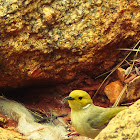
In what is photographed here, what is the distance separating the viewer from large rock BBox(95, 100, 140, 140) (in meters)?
2.92

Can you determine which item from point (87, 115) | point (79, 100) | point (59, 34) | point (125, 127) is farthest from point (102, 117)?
point (125, 127)

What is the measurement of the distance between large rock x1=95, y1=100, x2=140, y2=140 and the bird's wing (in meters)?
1.30

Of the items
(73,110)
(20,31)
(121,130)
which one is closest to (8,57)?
(20,31)

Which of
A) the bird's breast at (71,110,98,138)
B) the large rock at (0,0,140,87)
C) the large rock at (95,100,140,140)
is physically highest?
the large rock at (0,0,140,87)

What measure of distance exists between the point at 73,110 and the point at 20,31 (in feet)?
4.28

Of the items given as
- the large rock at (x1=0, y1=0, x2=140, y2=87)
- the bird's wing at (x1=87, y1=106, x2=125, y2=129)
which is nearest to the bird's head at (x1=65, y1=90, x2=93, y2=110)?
the bird's wing at (x1=87, y1=106, x2=125, y2=129)

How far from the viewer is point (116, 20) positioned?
503 cm

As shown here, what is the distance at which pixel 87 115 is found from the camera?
4633mm

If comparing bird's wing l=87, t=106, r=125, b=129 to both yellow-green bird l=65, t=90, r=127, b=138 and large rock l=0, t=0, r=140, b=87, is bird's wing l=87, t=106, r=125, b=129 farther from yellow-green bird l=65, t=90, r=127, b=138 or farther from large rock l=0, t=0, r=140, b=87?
large rock l=0, t=0, r=140, b=87

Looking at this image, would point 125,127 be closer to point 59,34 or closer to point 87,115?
point 87,115

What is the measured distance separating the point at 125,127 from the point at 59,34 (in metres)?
2.24

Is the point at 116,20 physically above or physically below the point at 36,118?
above

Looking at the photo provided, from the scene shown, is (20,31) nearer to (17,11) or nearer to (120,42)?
(17,11)

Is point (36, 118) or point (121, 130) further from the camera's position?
point (36, 118)
